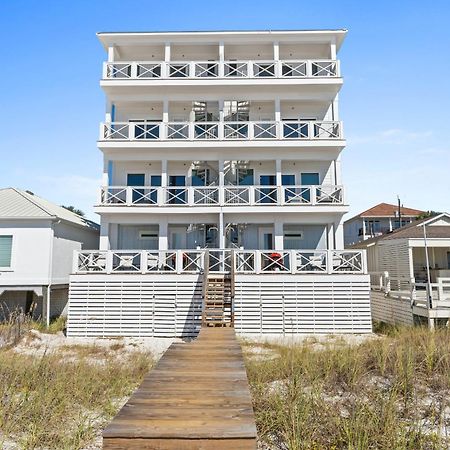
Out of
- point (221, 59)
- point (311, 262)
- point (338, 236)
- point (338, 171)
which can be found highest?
point (221, 59)

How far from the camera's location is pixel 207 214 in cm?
1845

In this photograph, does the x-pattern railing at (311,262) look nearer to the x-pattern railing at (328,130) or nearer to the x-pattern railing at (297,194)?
the x-pattern railing at (297,194)

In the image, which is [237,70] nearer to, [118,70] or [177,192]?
[118,70]

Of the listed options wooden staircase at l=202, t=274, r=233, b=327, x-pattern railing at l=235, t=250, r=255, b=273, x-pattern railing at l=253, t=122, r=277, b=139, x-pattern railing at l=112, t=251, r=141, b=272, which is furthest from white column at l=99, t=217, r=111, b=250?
x-pattern railing at l=253, t=122, r=277, b=139

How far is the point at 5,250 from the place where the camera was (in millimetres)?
18172

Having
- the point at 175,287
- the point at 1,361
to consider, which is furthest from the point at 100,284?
the point at 1,361

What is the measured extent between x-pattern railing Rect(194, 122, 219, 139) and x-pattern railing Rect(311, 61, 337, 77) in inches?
252

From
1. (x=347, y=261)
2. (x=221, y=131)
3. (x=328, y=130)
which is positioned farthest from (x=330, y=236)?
(x=221, y=131)

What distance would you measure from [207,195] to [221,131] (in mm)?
3518

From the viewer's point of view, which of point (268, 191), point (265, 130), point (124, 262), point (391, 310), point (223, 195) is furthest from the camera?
point (268, 191)

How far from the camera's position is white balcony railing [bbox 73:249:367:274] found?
15922mm

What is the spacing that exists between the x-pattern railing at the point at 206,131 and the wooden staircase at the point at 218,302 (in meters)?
7.77

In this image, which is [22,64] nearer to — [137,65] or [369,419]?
[137,65]

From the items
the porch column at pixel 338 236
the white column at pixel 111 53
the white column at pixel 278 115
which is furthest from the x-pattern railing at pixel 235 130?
the white column at pixel 111 53
